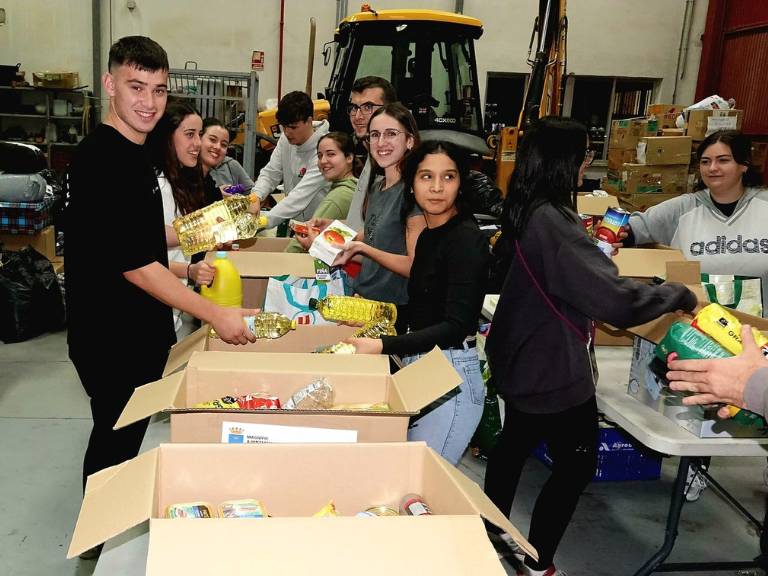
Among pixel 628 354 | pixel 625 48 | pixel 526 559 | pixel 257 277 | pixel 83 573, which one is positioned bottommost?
pixel 83 573

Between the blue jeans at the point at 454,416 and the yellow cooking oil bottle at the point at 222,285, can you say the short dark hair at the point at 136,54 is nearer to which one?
the yellow cooking oil bottle at the point at 222,285

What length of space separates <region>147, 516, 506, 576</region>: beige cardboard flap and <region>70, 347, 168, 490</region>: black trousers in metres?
1.10

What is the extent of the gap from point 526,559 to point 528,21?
8.80m

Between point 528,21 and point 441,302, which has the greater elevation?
point 528,21

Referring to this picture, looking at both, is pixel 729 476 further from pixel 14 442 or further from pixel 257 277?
pixel 14 442

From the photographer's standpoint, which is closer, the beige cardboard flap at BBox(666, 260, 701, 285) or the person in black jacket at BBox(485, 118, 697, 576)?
the person in black jacket at BBox(485, 118, 697, 576)

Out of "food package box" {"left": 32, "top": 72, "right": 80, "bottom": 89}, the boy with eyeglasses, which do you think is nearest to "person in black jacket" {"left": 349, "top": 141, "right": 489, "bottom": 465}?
the boy with eyeglasses

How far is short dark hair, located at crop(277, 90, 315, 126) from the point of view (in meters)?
3.67

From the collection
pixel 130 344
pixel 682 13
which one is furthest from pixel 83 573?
pixel 682 13

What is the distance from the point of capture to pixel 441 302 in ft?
6.16

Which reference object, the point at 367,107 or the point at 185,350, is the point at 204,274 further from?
the point at 367,107

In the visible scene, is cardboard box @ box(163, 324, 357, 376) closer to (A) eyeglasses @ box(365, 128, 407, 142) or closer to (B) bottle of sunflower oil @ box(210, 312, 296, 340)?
(B) bottle of sunflower oil @ box(210, 312, 296, 340)

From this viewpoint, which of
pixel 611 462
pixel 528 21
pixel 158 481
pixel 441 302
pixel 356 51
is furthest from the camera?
pixel 528 21

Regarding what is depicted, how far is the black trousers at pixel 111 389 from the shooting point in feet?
6.28
